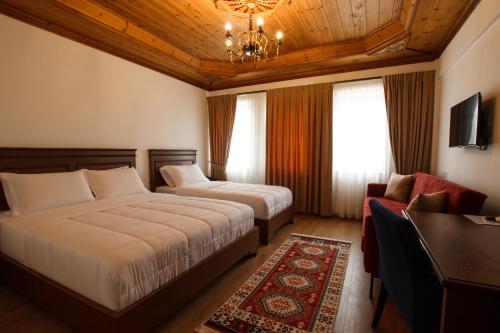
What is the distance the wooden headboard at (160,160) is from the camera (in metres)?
4.14

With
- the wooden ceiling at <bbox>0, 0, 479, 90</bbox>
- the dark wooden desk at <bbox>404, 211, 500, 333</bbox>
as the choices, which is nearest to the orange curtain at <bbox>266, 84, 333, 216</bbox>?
the wooden ceiling at <bbox>0, 0, 479, 90</bbox>

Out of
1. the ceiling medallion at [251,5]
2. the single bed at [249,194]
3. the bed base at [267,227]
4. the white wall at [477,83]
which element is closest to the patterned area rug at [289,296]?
the bed base at [267,227]

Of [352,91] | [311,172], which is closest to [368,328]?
[311,172]

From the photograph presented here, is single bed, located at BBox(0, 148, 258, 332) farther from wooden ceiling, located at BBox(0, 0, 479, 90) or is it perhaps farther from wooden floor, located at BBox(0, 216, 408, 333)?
wooden ceiling, located at BBox(0, 0, 479, 90)

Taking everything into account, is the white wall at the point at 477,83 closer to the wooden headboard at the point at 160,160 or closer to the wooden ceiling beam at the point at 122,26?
the wooden ceiling beam at the point at 122,26

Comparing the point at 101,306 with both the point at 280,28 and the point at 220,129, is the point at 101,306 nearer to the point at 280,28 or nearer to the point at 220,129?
the point at 280,28

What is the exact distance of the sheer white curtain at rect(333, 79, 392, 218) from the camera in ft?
13.0

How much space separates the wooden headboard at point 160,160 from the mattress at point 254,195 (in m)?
0.18

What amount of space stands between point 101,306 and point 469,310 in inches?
68.6

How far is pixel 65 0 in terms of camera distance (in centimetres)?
238

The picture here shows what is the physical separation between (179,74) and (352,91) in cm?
311

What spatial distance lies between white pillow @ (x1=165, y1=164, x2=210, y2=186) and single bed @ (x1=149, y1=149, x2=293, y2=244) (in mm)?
150

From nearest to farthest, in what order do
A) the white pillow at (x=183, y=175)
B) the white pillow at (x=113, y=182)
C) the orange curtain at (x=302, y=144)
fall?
1. the white pillow at (x=113, y=182)
2. the white pillow at (x=183, y=175)
3. the orange curtain at (x=302, y=144)

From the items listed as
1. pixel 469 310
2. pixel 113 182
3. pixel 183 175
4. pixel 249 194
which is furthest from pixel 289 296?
pixel 183 175
